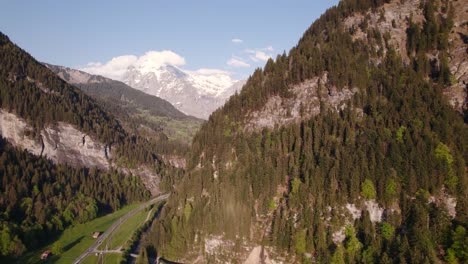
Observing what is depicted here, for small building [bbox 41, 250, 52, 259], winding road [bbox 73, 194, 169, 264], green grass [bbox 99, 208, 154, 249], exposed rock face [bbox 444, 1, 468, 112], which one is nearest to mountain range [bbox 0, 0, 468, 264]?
exposed rock face [bbox 444, 1, 468, 112]

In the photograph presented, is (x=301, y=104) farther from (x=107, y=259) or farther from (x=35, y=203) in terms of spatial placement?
(x=35, y=203)

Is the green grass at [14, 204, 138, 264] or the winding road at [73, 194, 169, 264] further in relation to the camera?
the winding road at [73, 194, 169, 264]

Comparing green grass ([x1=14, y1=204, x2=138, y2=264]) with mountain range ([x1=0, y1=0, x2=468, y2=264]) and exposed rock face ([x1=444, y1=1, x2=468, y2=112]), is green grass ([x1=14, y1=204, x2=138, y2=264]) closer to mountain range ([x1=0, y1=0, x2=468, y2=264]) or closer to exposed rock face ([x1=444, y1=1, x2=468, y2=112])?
mountain range ([x1=0, y1=0, x2=468, y2=264])

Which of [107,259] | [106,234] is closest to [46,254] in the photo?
[107,259]

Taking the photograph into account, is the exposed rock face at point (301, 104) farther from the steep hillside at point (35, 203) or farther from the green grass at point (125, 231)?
the steep hillside at point (35, 203)

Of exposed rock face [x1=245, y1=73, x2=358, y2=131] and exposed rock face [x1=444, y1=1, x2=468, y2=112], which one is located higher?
exposed rock face [x1=444, y1=1, x2=468, y2=112]
